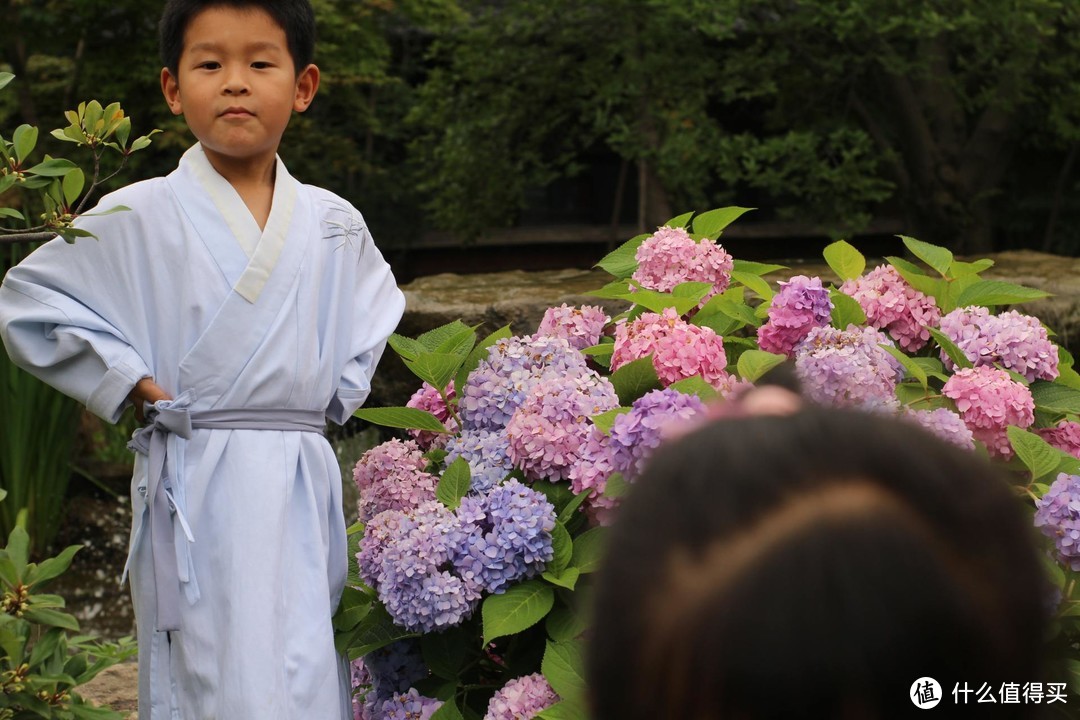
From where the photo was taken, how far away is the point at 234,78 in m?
2.42

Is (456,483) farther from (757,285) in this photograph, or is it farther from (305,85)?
(305,85)

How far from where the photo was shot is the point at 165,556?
232cm

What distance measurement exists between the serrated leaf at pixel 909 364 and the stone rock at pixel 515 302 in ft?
5.94

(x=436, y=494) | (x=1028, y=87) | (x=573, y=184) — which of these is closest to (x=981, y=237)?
(x=1028, y=87)

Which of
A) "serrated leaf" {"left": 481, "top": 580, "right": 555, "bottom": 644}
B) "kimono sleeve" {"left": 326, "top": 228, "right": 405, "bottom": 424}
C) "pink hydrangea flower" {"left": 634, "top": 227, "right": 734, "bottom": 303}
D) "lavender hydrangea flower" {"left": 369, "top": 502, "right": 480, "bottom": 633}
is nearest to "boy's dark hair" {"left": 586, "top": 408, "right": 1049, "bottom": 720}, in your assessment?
"serrated leaf" {"left": 481, "top": 580, "right": 555, "bottom": 644}

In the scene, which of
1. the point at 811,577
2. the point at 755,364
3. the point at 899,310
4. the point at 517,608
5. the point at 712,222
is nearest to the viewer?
the point at 811,577

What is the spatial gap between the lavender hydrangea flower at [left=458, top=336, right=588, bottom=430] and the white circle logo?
1635 millimetres

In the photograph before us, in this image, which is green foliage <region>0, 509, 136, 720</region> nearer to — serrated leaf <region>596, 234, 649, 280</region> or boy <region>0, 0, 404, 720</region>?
boy <region>0, 0, 404, 720</region>

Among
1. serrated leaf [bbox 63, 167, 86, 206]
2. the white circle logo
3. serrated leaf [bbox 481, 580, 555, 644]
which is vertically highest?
serrated leaf [bbox 63, 167, 86, 206]

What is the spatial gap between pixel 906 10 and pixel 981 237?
228 cm

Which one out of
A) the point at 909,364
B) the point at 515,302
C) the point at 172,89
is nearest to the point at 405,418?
the point at 172,89

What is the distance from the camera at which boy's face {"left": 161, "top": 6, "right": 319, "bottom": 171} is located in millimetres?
2418

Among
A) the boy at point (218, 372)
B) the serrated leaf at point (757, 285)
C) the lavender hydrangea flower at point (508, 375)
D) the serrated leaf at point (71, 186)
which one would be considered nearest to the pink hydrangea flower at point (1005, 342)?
the serrated leaf at point (757, 285)

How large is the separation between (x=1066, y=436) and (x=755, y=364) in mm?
684
